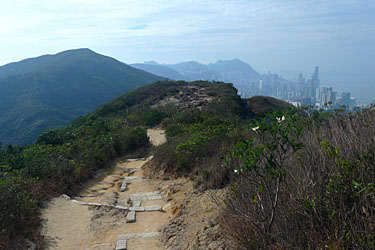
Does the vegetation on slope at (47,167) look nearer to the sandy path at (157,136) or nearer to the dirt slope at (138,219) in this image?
the dirt slope at (138,219)

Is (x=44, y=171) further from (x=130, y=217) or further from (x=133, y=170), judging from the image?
(x=133, y=170)

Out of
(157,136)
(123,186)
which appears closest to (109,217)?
(123,186)

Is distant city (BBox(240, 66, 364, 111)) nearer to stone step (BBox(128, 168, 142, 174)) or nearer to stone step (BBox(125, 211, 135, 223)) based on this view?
stone step (BBox(125, 211, 135, 223))

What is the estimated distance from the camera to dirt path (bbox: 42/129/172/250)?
432 cm

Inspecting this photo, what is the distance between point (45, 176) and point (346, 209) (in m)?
5.66

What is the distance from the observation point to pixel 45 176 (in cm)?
611

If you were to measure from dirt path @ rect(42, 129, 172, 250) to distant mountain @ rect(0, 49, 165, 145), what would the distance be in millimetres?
35852

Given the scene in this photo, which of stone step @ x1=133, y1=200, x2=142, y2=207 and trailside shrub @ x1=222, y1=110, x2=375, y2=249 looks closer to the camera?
trailside shrub @ x1=222, y1=110, x2=375, y2=249

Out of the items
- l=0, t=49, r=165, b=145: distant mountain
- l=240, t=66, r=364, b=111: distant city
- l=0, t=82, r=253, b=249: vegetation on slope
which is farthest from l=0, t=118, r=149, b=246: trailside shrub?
l=0, t=49, r=165, b=145: distant mountain

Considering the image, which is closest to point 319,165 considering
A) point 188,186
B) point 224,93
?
point 188,186

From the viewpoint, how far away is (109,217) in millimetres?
5094

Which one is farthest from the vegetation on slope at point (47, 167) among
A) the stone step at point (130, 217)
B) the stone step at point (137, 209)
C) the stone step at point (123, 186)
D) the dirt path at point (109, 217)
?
the stone step at point (137, 209)

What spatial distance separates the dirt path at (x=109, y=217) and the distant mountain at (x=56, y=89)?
3585cm

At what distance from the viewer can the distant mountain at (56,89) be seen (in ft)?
154
